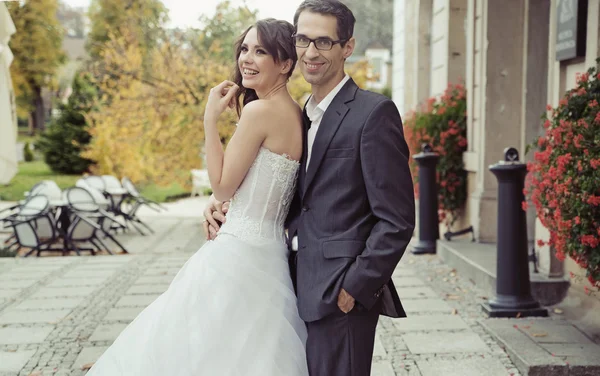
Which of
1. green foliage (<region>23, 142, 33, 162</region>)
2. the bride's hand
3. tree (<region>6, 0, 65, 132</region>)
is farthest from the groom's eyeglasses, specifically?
green foliage (<region>23, 142, 33, 162</region>)

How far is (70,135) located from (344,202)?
2701 cm

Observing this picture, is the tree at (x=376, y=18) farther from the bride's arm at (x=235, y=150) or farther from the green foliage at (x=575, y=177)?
the bride's arm at (x=235, y=150)

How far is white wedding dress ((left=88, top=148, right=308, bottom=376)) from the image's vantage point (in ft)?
8.12

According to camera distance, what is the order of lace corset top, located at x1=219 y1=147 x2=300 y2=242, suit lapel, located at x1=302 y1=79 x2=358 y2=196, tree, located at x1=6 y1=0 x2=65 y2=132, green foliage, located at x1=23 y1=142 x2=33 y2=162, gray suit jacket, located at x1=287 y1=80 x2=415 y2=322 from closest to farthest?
gray suit jacket, located at x1=287 y1=80 x2=415 y2=322 < suit lapel, located at x1=302 y1=79 x2=358 y2=196 < lace corset top, located at x1=219 y1=147 x2=300 y2=242 < tree, located at x1=6 y1=0 x2=65 y2=132 < green foliage, located at x1=23 y1=142 x2=33 y2=162

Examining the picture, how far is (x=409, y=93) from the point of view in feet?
40.2

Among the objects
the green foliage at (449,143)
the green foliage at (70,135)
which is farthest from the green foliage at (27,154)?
the green foliage at (449,143)

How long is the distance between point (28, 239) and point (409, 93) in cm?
694

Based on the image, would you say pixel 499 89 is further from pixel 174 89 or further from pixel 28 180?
pixel 28 180

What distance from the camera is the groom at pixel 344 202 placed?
2264 mm

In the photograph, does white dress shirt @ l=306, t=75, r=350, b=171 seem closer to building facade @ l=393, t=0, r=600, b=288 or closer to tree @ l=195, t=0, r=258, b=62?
building facade @ l=393, t=0, r=600, b=288

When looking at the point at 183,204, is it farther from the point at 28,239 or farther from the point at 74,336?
the point at 74,336

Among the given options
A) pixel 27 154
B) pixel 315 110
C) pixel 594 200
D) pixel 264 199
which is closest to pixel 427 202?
pixel 594 200

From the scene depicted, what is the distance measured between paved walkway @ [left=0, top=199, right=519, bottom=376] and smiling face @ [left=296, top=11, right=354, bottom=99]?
231 cm

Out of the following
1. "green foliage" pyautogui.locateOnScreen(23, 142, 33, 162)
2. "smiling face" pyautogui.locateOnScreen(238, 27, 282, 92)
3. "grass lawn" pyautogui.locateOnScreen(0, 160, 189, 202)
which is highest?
"smiling face" pyautogui.locateOnScreen(238, 27, 282, 92)
